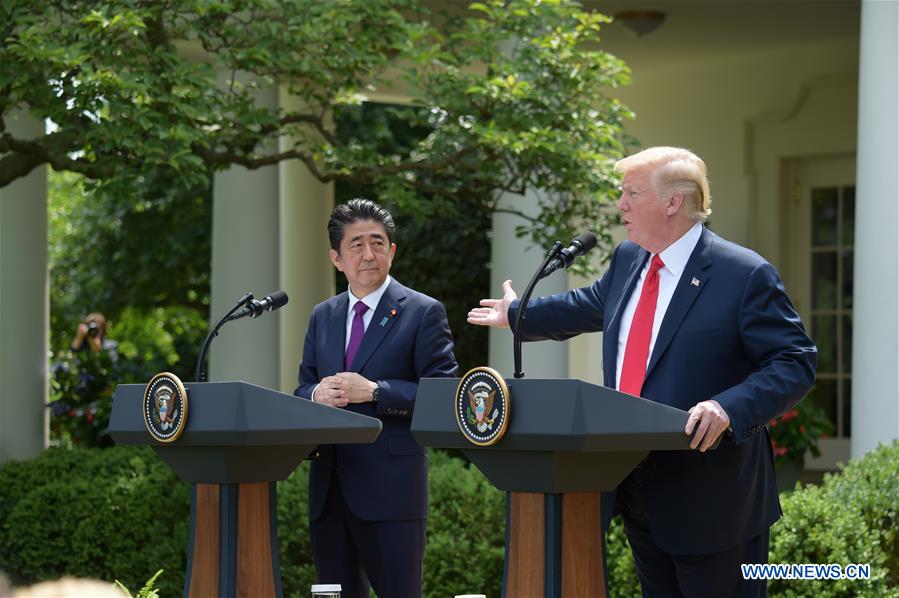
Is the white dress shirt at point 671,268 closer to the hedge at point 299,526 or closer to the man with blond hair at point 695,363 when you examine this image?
the man with blond hair at point 695,363

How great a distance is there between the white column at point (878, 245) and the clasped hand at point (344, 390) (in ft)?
13.5

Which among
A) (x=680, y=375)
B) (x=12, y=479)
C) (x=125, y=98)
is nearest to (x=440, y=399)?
(x=680, y=375)

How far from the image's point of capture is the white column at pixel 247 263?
33.4ft

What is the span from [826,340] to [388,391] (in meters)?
9.13

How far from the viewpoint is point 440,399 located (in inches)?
135

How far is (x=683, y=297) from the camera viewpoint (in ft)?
12.3

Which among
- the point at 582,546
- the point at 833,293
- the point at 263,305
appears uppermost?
the point at 833,293

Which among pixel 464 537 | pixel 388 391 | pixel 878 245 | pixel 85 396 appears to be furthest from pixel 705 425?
pixel 85 396

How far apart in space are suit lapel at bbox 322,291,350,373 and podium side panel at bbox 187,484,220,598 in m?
0.77

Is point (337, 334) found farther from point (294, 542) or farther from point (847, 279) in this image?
point (847, 279)

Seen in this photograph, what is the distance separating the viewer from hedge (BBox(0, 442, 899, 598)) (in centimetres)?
582

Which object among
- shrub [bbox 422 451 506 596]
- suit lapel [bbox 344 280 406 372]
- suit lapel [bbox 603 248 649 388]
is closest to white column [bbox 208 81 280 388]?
shrub [bbox 422 451 506 596]

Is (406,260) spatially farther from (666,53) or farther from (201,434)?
(201,434)

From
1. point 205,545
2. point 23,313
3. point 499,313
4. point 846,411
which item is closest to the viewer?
point 205,545
